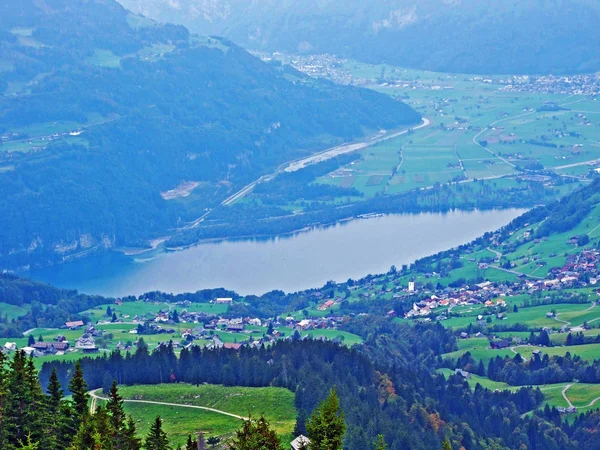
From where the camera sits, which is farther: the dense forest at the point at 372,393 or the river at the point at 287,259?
the river at the point at 287,259

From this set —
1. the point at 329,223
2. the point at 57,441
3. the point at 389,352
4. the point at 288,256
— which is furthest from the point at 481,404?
the point at 329,223

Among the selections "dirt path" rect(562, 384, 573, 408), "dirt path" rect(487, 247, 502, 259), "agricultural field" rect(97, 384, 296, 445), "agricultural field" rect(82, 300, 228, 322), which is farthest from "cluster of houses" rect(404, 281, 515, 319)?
"agricultural field" rect(97, 384, 296, 445)

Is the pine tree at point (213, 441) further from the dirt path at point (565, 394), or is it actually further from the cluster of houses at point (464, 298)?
the cluster of houses at point (464, 298)

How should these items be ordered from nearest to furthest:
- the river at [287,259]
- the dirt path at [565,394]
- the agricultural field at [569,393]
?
the agricultural field at [569,393]
the dirt path at [565,394]
the river at [287,259]

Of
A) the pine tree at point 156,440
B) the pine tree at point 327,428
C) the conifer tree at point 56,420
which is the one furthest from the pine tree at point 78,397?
the pine tree at point 327,428

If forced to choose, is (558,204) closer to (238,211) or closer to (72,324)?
(238,211)

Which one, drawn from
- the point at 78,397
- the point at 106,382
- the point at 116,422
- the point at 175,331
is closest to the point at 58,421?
the point at 78,397

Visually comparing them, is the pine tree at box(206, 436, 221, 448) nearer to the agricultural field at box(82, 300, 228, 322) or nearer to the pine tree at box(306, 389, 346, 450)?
the pine tree at box(306, 389, 346, 450)
